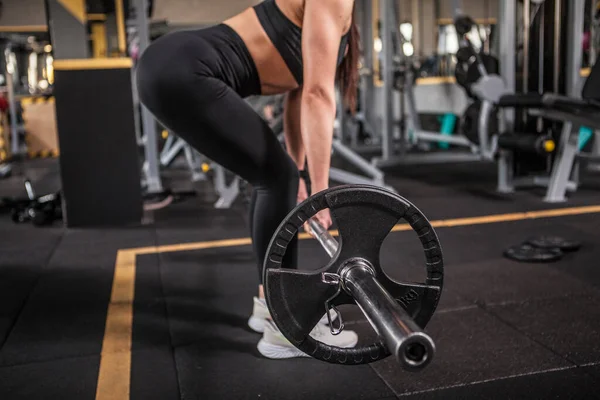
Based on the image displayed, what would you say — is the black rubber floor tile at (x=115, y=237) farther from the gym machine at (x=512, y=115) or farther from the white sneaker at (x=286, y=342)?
the gym machine at (x=512, y=115)

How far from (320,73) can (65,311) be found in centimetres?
128

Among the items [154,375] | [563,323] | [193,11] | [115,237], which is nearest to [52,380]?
[154,375]

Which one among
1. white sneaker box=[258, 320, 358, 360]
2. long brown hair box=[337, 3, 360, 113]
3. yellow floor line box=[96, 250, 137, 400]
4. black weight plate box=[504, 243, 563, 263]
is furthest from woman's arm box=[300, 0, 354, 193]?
black weight plate box=[504, 243, 563, 263]

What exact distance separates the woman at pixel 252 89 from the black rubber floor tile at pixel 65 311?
2.19 ft

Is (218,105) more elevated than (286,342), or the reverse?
(218,105)

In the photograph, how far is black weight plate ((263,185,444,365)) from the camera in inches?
44.5

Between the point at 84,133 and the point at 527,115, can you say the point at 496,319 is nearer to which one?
the point at 84,133

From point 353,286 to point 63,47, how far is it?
2748mm

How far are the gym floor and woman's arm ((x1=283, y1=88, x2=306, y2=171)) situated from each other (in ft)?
1.73

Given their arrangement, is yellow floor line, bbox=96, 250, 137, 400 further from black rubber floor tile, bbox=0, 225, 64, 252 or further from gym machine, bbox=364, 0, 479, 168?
gym machine, bbox=364, 0, 479, 168

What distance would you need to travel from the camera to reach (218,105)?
145 centimetres

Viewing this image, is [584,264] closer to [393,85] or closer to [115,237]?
[115,237]

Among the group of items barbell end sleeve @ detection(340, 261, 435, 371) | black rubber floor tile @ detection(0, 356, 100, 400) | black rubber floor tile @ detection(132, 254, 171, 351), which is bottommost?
black rubber floor tile @ detection(132, 254, 171, 351)

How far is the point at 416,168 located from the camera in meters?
5.65
